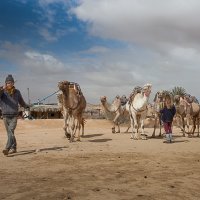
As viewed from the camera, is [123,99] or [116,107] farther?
[123,99]

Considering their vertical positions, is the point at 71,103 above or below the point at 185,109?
above

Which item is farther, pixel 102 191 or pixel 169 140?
pixel 169 140

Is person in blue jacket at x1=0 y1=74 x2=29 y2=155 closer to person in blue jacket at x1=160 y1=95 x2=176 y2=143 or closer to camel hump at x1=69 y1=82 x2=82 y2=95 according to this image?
camel hump at x1=69 y1=82 x2=82 y2=95

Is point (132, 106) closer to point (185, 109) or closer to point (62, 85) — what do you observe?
point (185, 109)

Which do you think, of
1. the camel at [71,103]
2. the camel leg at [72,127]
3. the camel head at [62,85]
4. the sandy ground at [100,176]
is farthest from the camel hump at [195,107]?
the sandy ground at [100,176]

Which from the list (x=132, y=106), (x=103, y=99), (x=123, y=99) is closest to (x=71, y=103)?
(x=132, y=106)

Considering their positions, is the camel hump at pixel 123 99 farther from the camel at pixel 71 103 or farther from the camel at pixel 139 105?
the camel at pixel 71 103

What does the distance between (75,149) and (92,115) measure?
3772cm

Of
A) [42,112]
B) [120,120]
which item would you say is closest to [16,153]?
[120,120]

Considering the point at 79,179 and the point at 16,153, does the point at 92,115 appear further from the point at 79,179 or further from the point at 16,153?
the point at 79,179

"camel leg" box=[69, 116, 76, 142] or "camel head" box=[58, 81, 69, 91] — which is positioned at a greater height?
"camel head" box=[58, 81, 69, 91]

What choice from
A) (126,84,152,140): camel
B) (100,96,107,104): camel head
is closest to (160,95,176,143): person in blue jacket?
(126,84,152,140): camel

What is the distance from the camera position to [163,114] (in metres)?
17.1

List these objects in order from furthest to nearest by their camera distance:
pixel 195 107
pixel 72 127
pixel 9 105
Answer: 1. pixel 195 107
2. pixel 72 127
3. pixel 9 105
